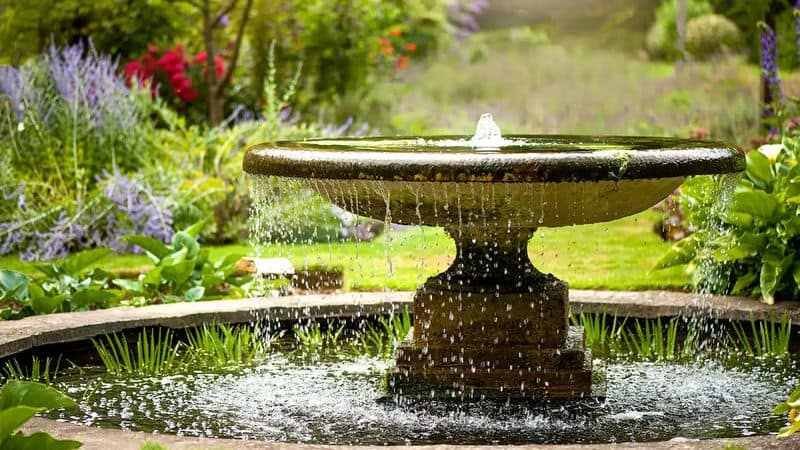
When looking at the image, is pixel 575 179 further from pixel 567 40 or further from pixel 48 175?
pixel 567 40

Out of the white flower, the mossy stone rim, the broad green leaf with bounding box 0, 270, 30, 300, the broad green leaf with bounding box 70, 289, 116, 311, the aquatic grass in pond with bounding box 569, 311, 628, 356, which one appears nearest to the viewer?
the mossy stone rim

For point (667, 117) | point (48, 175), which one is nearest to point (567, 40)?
point (667, 117)

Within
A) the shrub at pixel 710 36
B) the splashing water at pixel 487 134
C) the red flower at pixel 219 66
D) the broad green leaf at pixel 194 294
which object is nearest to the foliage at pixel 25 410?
the splashing water at pixel 487 134

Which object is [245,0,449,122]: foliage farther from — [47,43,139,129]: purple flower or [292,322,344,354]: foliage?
[292,322,344,354]: foliage

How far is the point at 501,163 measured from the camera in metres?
3.56

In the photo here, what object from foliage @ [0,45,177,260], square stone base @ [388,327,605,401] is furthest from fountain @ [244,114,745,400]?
foliage @ [0,45,177,260]

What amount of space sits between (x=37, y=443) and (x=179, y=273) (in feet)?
11.1

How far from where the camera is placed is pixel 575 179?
11.8 ft

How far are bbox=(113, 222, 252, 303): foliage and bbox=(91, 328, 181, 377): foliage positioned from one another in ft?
3.20

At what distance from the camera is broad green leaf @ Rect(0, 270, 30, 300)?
5559mm

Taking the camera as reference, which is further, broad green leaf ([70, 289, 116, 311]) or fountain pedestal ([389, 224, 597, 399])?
broad green leaf ([70, 289, 116, 311])

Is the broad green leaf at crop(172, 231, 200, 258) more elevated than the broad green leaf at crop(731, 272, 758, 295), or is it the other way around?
the broad green leaf at crop(172, 231, 200, 258)

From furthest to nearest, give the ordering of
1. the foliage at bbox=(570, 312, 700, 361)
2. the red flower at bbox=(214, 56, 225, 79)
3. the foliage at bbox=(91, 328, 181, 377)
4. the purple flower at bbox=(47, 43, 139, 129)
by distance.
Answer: the red flower at bbox=(214, 56, 225, 79) < the purple flower at bbox=(47, 43, 139, 129) < the foliage at bbox=(570, 312, 700, 361) < the foliage at bbox=(91, 328, 181, 377)

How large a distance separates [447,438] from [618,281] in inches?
149
